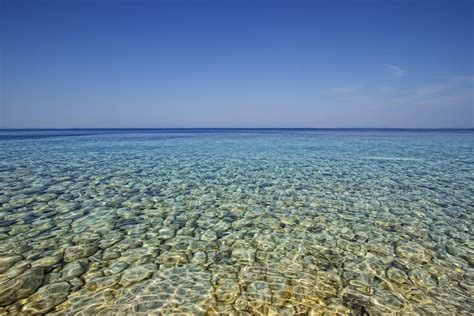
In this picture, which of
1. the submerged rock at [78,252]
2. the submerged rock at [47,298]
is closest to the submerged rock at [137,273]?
the submerged rock at [47,298]

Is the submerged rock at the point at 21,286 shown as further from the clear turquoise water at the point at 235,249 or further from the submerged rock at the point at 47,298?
the submerged rock at the point at 47,298

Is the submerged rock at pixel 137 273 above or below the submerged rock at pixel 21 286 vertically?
below

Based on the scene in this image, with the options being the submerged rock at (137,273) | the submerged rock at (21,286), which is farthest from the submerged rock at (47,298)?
the submerged rock at (137,273)

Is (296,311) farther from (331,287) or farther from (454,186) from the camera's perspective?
(454,186)

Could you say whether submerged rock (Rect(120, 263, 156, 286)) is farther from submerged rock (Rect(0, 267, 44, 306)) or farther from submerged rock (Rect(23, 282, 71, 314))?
submerged rock (Rect(0, 267, 44, 306))

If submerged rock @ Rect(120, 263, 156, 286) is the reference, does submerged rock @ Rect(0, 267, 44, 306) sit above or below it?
above

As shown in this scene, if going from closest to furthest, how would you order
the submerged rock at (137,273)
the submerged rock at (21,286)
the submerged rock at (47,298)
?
the submerged rock at (47,298) < the submerged rock at (21,286) < the submerged rock at (137,273)

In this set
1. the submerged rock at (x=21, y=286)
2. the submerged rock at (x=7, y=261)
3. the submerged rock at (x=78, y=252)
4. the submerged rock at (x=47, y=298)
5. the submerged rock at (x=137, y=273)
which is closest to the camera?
the submerged rock at (x=47, y=298)

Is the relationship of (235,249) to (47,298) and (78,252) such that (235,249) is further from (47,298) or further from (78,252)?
(47,298)

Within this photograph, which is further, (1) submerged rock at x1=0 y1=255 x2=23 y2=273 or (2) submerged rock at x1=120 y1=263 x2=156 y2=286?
(1) submerged rock at x1=0 y1=255 x2=23 y2=273

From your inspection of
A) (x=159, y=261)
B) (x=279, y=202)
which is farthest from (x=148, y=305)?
(x=279, y=202)

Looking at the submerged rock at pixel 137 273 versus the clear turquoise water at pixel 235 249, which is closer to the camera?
the clear turquoise water at pixel 235 249

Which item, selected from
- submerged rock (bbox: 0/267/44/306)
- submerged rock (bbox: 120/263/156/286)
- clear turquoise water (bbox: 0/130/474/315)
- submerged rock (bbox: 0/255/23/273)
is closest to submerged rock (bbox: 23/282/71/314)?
clear turquoise water (bbox: 0/130/474/315)

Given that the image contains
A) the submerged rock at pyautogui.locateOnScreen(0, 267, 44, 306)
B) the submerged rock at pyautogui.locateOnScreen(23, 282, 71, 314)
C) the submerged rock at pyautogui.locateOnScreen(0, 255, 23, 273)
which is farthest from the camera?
the submerged rock at pyautogui.locateOnScreen(0, 255, 23, 273)
